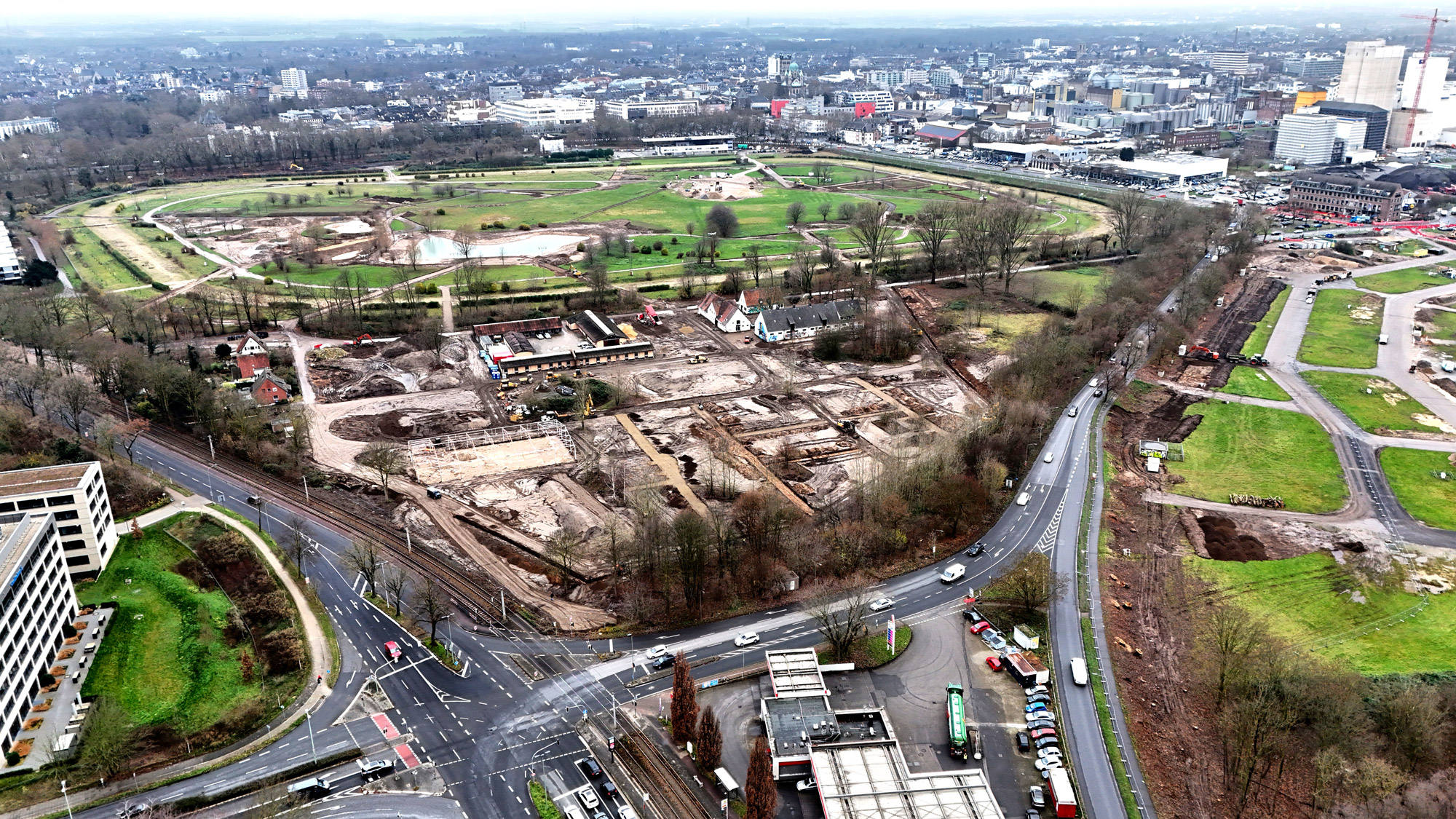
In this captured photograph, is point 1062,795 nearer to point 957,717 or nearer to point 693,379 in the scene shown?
point 957,717

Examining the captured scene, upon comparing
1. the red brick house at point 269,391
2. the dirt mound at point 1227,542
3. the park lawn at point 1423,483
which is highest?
the red brick house at point 269,391

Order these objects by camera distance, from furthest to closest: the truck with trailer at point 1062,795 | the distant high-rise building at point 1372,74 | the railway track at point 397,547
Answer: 1. the distant high-rise building at point 1372,74
2. the railway track at point 397,547
3. the truck with trailer at point 1062,795

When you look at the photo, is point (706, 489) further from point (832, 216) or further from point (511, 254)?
point (832, 216)

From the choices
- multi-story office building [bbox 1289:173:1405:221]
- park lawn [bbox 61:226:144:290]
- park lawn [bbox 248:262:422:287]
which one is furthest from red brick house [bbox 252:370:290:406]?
multi-story office building [bbox 1289:173:1405:221]

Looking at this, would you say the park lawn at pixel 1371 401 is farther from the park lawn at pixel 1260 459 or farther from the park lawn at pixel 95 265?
the park lawn at pixel 95 265

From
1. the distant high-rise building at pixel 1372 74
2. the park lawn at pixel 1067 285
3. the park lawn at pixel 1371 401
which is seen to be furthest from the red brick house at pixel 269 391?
the distant high-rise building at pixel 1372 74

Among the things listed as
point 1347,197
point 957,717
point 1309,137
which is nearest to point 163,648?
point 957,717
